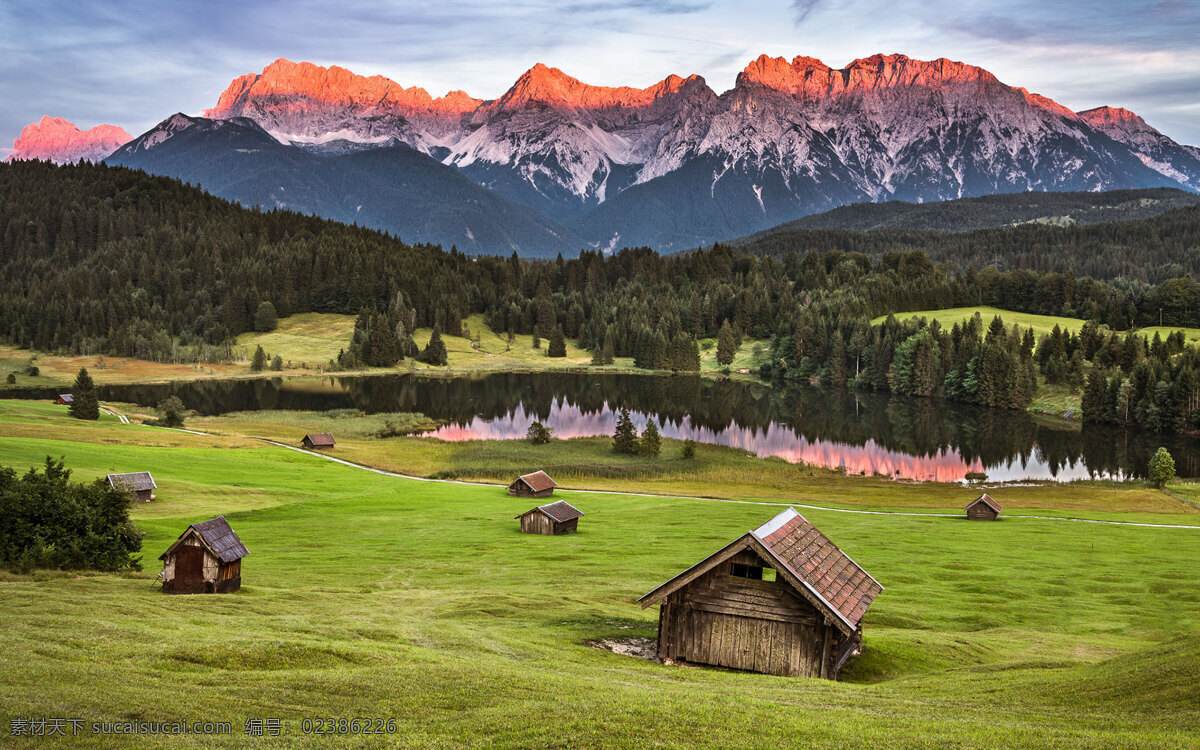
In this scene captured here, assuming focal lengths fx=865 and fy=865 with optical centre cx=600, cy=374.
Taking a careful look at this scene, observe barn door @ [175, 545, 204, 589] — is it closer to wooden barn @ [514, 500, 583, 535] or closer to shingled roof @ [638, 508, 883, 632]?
shingled roof @ [638, 508, 883, 632]

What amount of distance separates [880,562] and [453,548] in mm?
24469

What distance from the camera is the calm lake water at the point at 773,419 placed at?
109 meters

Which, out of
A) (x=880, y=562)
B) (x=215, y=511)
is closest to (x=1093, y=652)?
(x=880, y=562)

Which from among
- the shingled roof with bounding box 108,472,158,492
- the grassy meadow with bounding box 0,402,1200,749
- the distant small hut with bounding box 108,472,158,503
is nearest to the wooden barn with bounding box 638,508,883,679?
the grassy meadow with bounding box 0,402,1200,749

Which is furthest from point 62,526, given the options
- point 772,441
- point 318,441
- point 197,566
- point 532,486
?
point 772,441

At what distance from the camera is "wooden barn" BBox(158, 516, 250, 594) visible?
116 feet

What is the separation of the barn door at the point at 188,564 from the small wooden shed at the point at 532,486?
38.3 metres

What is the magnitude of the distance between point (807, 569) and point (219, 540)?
955 inches

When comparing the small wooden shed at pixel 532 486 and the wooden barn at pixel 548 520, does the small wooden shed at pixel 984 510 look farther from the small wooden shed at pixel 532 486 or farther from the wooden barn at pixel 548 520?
the small wooden shed at pixel 532 486

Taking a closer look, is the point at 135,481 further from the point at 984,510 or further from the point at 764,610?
the point at 984,510

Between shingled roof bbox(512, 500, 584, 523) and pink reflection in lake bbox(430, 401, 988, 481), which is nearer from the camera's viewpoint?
shingled roof bbox(512, 500, 584, 523)

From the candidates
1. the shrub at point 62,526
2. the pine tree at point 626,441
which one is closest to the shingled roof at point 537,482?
the pine tree at point 626,441

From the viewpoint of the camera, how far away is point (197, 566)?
117 feet

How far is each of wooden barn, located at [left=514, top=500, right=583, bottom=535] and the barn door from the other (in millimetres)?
24611
